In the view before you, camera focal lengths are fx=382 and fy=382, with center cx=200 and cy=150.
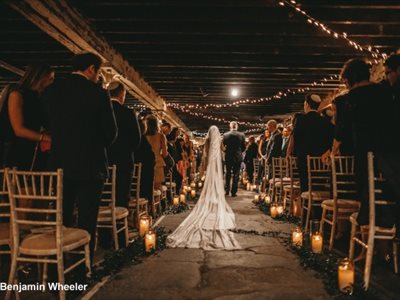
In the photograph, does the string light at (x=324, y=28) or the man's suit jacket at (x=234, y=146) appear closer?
the string light at (x=324, y=28)

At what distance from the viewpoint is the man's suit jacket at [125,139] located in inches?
179

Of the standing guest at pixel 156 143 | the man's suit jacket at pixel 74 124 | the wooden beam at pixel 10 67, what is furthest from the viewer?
the wooden beam at pixel 10 67

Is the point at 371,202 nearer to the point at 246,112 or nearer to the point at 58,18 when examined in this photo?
the point at 58,18

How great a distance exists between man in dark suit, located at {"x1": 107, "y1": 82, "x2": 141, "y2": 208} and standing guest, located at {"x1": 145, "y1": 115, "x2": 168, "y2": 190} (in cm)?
168

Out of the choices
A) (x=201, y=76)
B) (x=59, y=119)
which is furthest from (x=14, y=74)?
(x=59, y=119)

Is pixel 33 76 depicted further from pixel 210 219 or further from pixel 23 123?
pixel 210 219

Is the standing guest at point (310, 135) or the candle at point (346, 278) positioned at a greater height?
the standing guest at point (310, 135)

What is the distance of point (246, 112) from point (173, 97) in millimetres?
4386

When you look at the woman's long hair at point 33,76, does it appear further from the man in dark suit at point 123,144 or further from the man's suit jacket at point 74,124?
the man in dark suit at point 123,144

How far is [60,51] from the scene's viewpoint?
7688 mm

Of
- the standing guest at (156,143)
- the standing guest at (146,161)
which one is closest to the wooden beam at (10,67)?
the standing guest at (156,143)

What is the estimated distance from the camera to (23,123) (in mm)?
3258

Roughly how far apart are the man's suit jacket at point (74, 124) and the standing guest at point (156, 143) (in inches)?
131

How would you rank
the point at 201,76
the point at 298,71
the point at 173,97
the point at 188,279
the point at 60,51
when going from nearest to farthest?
1. the point at 188,279
2. the point at 60,51
3. the point at 298,71
4. the point at 201,76
5. the point at 173,97
